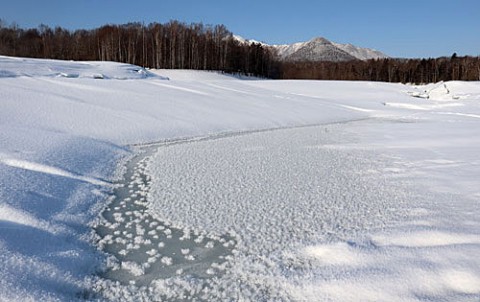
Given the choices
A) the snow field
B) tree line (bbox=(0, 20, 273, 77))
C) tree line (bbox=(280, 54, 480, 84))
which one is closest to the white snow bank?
the snow field

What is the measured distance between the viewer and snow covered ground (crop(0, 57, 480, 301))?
3.26 m

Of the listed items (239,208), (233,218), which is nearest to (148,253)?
(233,218)

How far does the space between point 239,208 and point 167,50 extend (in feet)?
154

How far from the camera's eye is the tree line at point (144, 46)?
4800 cm

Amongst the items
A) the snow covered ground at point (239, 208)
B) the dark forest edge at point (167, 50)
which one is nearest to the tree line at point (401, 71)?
the dark forest edge at point (167, 50)

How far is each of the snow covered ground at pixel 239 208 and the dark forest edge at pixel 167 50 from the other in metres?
38.5

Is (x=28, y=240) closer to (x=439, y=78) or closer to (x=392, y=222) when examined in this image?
(x=392, y=222)

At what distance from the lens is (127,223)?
4.77 m

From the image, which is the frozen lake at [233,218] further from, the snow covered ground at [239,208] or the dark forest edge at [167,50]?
the dark forest edge at [167,50]

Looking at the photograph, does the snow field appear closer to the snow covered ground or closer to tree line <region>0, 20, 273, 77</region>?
the snow covered ground

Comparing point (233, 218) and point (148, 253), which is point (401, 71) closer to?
point (233, 218)

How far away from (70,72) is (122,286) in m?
21.1

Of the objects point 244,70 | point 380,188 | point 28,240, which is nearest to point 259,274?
point 28,240

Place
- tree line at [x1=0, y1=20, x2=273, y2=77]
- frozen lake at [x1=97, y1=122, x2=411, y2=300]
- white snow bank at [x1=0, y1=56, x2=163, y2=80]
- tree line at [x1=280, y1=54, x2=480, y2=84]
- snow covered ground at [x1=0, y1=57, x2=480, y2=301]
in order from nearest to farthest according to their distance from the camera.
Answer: snow covered ground at [x1=0, y1=57, x2=480, y2=301] < frozen lake at [x1=97, y1=122, x2=411, y2=300] < white snow bank at [x1=0, y1=56, x2=163, y2=80] < tree line at [x1=0, y1=20, x2=273, y2=77] < tree line at [x1=280, y1=54, x2=480, y2=84]
